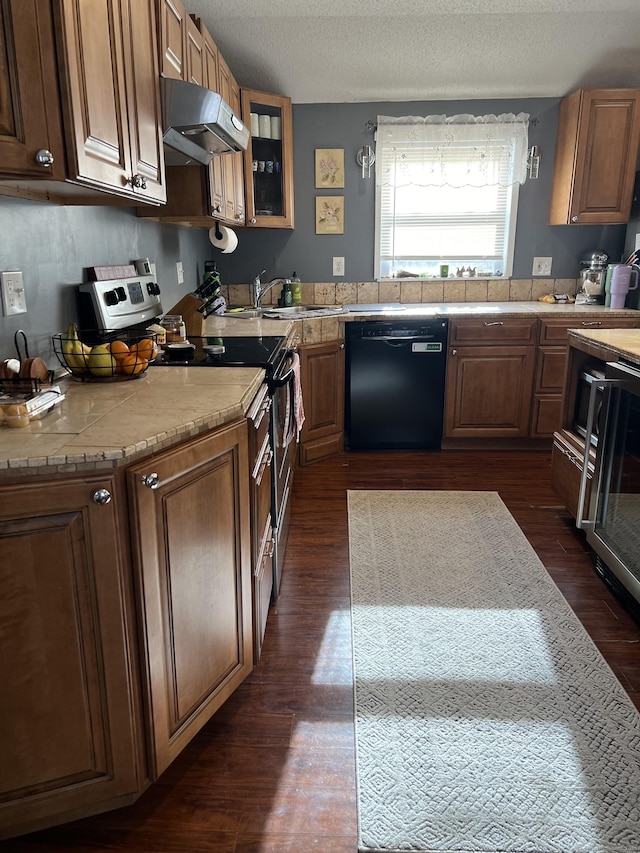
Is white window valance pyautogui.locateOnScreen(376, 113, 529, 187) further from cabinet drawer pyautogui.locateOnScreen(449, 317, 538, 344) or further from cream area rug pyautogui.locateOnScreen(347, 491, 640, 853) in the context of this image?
cream area rug pyautogui.locateOnScreen(347, 491, 640, 853)

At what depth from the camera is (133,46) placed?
171cm

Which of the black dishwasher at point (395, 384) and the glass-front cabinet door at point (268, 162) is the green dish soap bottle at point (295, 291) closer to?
the glass-front cabinet door at point (268, 162)

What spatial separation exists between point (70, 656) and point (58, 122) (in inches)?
42.6

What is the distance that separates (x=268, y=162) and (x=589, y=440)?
2546 millimetres

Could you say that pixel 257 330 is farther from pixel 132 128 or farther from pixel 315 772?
pixel 315 772

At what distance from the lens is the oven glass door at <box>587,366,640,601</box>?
2.19 m

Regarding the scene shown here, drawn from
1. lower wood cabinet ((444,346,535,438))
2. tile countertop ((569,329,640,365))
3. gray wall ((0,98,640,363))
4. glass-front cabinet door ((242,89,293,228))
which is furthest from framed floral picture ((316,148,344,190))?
tile countertop ((569,329,640,365))

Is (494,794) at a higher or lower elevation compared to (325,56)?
lower

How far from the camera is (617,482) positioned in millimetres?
2346

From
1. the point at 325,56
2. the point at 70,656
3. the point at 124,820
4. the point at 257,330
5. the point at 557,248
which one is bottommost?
the point at 124,820

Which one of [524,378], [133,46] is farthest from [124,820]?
[524,378]

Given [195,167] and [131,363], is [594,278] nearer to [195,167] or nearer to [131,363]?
[195,167]

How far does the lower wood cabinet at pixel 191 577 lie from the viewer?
1271mm

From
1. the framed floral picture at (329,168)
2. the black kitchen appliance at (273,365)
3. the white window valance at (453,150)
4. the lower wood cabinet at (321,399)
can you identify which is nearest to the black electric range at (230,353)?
the black kitchen appliance at (273,365)
